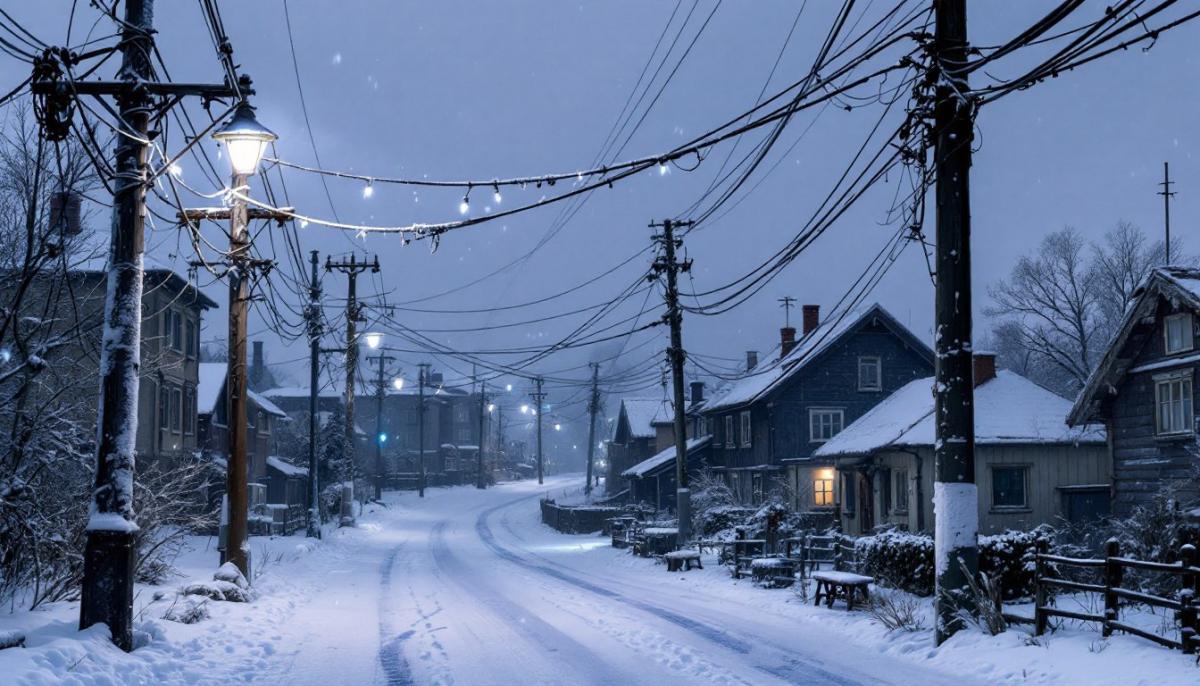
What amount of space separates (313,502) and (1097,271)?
47.8 m

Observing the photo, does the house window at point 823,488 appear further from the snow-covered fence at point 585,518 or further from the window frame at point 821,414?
the snow-covered fence at point 585,518

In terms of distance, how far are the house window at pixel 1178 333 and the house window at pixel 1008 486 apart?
28.6ft

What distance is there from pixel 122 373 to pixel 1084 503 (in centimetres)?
2873

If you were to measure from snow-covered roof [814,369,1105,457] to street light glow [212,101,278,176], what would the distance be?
2146cm

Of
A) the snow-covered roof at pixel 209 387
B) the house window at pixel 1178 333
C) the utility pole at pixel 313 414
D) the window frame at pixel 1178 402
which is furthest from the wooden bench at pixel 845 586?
the snow-covered roof at pixel 209 387

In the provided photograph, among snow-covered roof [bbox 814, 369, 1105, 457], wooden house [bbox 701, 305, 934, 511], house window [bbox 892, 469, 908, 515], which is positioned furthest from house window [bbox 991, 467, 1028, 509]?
wooden house [bbox 701, 305, 934, 511]

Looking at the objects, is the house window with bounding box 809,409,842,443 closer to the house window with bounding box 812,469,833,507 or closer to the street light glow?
the house window with bounding box 812,469,833,507

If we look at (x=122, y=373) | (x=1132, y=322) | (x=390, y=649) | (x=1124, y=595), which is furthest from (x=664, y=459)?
(x=122, y=373)

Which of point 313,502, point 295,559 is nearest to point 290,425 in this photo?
point 313,502

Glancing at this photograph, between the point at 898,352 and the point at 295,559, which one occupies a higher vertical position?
the point at 898,352

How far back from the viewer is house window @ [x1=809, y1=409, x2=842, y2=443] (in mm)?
44406

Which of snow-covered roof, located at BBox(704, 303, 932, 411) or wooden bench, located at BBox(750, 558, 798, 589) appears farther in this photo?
snow-covered roof, located at BBox(704, 303, 932, 411)

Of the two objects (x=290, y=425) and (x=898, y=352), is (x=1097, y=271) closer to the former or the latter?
(x=898, y=352)

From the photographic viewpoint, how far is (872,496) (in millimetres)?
35406
